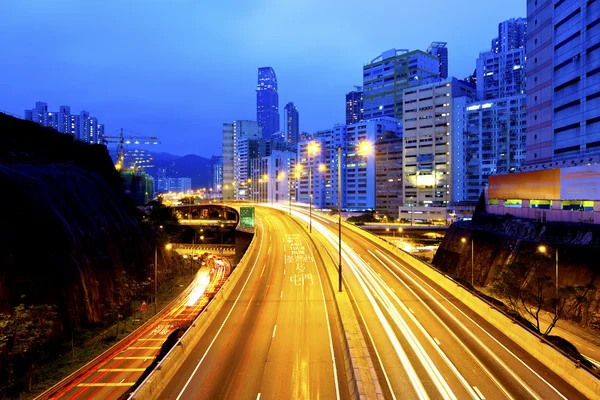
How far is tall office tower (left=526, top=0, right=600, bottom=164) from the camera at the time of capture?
57.8m

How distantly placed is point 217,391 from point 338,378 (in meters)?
5.48

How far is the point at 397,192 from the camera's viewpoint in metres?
146

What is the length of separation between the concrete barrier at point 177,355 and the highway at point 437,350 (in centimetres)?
970

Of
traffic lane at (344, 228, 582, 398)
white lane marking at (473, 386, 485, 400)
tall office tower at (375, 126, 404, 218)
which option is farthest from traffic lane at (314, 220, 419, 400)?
tall office tower at (375, 126, 404, 218)

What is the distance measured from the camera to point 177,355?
19.5m

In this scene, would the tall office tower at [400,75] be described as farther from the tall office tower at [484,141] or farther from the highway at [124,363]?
the highway at [124,363]

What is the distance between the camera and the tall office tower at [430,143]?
128750 millimetres

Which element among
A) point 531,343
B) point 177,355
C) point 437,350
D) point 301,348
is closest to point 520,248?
point 531,343

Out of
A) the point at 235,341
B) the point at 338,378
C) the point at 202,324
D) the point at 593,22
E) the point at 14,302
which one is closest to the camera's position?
the point at 338,378

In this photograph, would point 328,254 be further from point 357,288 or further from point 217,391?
point 217,391

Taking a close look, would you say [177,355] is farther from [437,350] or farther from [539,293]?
[539,293]

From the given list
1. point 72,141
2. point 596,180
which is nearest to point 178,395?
point 596,180

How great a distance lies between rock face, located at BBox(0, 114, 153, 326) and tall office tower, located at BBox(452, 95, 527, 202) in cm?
10218

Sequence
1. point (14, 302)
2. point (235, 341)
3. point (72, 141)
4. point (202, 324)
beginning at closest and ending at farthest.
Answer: point (235, 341) < point (202, 324) < point (14, 302) < point (72, 141)
